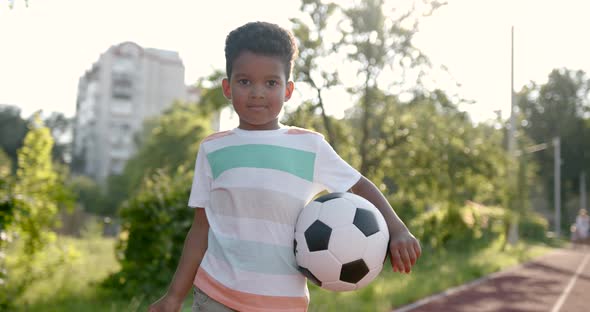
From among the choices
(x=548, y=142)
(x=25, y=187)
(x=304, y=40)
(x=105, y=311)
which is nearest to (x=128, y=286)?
(x=105, y=311)

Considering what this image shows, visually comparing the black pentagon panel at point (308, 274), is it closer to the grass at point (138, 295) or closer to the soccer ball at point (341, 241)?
the soccer ball at point (341, 241)

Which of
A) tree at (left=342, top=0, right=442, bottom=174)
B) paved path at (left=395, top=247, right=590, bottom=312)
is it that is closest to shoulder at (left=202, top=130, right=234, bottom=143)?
paved path at (left=395, top=247, right=590, bottom=312)

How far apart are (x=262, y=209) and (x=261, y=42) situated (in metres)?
0.64

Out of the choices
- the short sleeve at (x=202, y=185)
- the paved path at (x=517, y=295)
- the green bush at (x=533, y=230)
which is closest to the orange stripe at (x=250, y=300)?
the short sleeve at (x=202, y=185)

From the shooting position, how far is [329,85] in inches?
633

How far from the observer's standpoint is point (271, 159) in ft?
7.97

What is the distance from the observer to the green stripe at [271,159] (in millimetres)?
2430

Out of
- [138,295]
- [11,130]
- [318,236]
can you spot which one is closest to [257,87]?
[318,236]

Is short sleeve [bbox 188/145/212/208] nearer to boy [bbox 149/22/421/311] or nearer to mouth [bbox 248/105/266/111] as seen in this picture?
boy [bbox 149/22/421/311]

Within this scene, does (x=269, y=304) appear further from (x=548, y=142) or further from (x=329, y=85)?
(x=548, y=142)

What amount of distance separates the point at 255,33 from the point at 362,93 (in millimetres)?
14333

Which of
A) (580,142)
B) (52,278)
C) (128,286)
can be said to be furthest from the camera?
(580,142)

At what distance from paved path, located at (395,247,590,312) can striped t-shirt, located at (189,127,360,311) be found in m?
5.96

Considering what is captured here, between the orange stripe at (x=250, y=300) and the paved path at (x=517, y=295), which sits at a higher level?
the orange stripe at (x=250, y=300)
